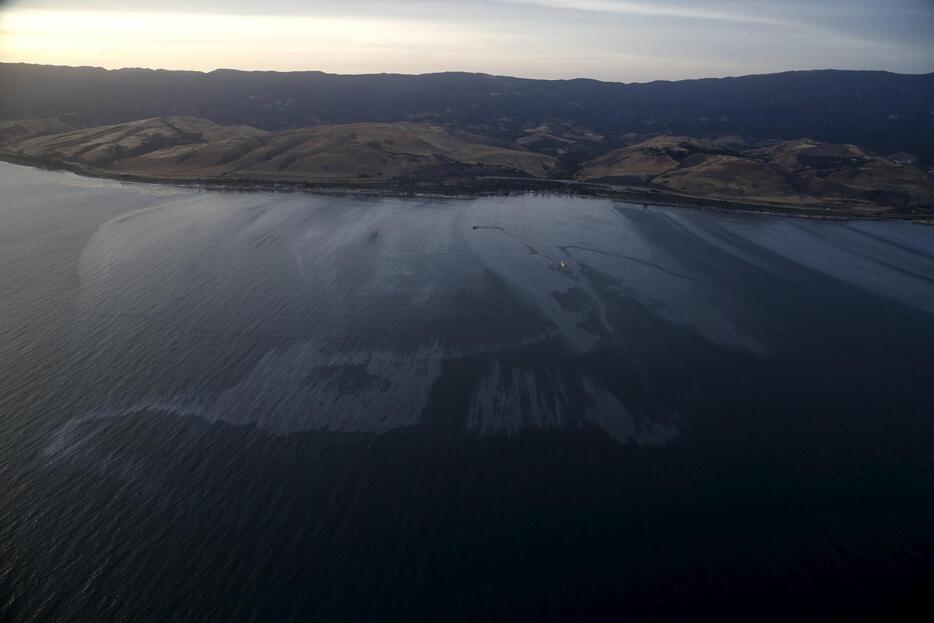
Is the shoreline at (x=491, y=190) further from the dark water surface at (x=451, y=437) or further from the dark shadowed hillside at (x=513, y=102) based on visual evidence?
the dark shadowed hillside at (x=513, y=102)

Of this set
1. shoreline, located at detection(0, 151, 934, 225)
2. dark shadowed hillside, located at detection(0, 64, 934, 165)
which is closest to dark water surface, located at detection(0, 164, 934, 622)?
shoreline, located at detection(0, 151, 934, 225)

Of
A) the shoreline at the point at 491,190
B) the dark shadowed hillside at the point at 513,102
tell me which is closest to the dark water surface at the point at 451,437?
the shoreline at the point at 491,190

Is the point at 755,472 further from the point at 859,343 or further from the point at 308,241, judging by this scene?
the point at 308,241

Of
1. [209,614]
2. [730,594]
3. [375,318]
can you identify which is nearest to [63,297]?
[375,318]

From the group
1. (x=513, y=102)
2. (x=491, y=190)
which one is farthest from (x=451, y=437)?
(x=513, y=102)

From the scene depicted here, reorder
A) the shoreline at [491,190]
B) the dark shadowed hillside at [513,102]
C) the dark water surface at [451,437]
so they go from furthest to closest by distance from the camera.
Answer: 1. the dark shadowed hillside at [513,102]
2. the shoreline at [491,190]
3. the dark water surface at [451,437]
